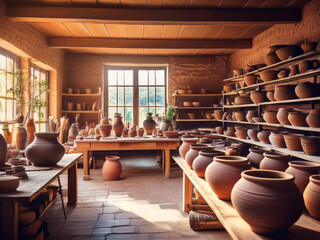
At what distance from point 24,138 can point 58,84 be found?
3.13 meters

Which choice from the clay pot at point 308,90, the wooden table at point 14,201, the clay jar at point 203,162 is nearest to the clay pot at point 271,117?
the clay pot at point 308,90

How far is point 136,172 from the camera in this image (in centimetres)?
509

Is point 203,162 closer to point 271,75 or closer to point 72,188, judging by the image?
point 72,188

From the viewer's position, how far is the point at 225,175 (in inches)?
58.7

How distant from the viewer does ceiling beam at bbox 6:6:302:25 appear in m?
3.94

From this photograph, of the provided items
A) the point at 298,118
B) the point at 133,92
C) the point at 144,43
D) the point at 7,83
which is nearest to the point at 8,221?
the point at 7,83

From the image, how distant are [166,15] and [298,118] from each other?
102 inches

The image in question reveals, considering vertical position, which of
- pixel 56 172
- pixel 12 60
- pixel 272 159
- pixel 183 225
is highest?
pixel 12 60

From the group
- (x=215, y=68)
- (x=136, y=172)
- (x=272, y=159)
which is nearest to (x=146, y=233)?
(x=272, y=159)

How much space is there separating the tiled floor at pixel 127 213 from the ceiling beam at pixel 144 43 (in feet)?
10.0

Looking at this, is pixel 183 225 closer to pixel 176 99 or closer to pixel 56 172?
pixel 56 172

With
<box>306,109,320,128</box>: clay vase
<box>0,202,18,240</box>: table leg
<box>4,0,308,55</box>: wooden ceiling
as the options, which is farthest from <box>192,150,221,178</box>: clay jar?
<box>4,0,308,55</box>: wooden ceiling

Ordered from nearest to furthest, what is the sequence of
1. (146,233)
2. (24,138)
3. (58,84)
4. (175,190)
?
1. (146,233)
2. (24,138)
3. (175,190)
4. (58,84)

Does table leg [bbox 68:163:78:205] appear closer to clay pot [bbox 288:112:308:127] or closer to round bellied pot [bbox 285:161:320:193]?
round bellied pot [bbox 285:161:320:193]
